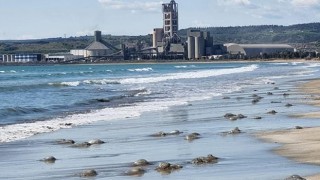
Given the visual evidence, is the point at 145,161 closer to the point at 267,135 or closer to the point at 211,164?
the point at 211,164

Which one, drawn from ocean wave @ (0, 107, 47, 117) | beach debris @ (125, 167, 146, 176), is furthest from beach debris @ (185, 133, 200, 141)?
ocean wave @ (0, 107, 47, 117)

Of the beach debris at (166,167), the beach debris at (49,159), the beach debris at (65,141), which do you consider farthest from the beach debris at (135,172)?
the beach debris at (65,141)

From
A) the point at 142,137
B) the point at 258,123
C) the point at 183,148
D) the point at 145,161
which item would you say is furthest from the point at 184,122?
the point at 145,161

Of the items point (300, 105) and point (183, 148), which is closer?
point (183, 148)

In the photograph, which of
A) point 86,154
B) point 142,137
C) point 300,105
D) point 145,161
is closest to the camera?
point 145,161

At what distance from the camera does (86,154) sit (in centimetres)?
2080

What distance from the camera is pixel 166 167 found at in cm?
1738

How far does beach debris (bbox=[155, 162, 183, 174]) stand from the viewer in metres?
17.2

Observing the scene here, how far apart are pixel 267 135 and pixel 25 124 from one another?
11.0 m

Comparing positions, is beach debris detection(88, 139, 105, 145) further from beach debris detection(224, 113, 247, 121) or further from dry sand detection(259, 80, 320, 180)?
beach debris detection(224, 113, 247, 121)

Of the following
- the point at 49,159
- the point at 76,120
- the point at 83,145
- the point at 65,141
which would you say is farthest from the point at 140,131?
the point at 49,159

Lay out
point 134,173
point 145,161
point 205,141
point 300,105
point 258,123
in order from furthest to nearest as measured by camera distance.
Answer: point 300,105
point 258,123
point 205,141
point 145,161
point 134,173

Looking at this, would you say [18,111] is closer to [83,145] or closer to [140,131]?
[140,131]

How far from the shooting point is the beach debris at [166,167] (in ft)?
56.5
